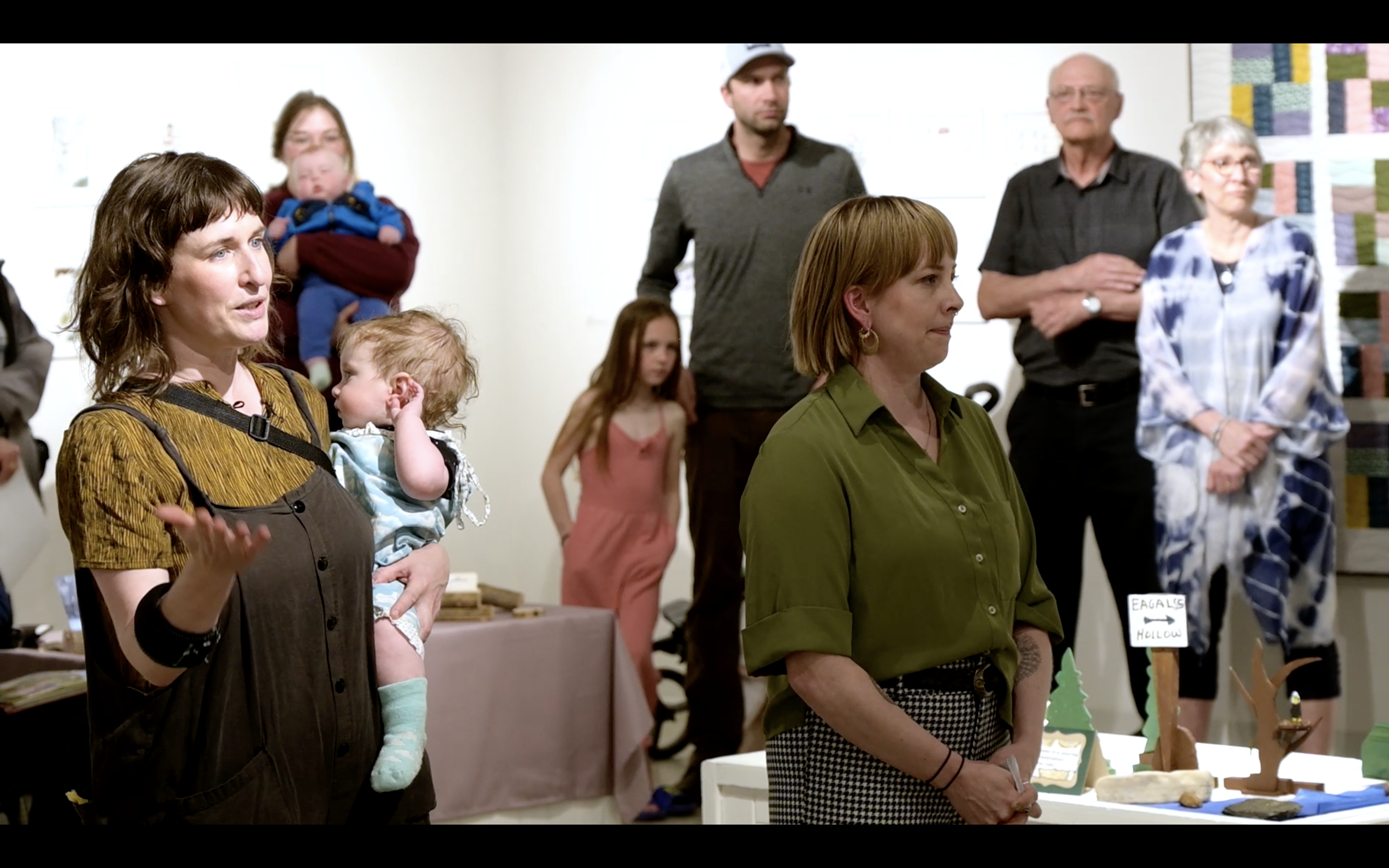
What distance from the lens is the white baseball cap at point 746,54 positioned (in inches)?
204

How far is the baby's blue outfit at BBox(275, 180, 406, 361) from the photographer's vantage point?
4598mm

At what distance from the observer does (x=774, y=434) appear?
7.05ft

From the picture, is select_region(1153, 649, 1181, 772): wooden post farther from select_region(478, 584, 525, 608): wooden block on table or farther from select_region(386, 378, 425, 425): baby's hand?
select_region(478, 584, 525, 608): wooden block on table

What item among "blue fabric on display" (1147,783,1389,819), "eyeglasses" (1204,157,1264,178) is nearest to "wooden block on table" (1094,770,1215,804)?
"blue fabric on display" (1147,783,1389,819)

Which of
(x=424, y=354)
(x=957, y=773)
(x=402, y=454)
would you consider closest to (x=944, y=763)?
(x=957, y=773)

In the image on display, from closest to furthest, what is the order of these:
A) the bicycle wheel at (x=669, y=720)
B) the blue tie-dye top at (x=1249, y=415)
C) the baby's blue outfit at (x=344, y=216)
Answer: the baby's blue outfit at (x=344, y=216) < the blue tie-dye top at (x=1249, y=415) < the bicycle wheel at (x=669, y=720)

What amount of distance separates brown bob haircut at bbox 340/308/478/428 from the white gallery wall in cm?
319

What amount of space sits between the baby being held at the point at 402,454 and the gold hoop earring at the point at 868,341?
54cm

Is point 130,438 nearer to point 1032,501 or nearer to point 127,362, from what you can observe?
point 127,362

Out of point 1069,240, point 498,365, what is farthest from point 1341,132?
point 498,365

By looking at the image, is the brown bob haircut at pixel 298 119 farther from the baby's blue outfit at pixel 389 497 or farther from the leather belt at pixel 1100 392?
the baby's blue outfit at pixel 389 497

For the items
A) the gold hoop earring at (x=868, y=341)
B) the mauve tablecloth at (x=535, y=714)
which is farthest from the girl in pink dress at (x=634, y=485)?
the gold hoop earring at (x=868, y=341)

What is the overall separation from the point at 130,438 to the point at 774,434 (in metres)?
0.80

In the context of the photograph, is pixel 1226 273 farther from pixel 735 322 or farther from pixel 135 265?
pixel 135 265
